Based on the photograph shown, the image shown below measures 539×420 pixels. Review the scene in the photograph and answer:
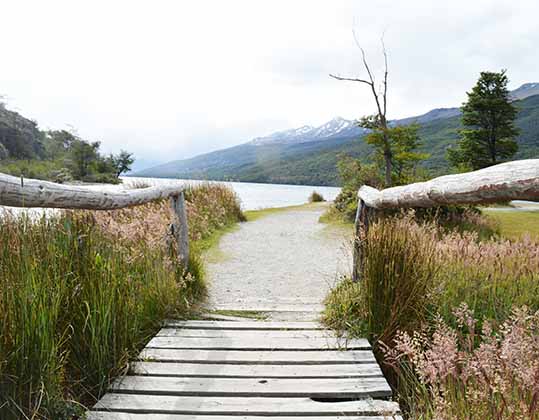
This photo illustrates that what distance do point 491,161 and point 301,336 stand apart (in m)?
25.6

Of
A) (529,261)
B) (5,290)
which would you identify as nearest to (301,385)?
(5,290)

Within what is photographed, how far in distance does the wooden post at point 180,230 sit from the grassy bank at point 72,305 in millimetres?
447

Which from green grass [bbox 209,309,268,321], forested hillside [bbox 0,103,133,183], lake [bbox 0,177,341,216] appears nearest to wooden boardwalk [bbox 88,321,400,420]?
green grass [bbox 209,309,268,321]

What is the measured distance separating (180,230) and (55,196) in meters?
2.12

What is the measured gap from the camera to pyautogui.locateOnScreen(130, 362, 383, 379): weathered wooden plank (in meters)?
2.52

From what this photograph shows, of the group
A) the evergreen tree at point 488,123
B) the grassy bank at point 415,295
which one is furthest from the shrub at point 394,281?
the evergreen tree at point 488,123

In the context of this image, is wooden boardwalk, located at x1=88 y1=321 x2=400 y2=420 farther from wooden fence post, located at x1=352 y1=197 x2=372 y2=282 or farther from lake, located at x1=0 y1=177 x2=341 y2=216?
lake, located at x1=0 y1=177 x2=341 y2=216

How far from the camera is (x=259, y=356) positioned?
9.11 feet

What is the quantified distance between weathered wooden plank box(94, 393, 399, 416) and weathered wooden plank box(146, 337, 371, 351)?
62 centimetres

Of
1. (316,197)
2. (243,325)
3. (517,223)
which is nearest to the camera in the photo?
(243,325)

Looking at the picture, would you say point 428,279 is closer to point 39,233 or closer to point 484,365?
point 484,365

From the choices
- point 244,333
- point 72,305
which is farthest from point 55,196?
point 244,333

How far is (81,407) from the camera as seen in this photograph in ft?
7.07

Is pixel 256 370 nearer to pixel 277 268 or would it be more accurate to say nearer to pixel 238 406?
pixel 238 406
